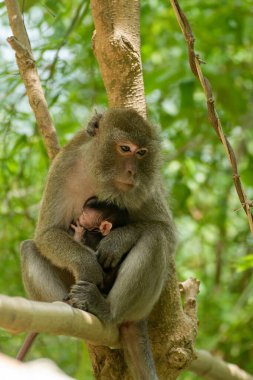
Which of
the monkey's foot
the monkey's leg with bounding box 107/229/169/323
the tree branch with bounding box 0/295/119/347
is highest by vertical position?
the monkey's leg with bounding box 107/229/169/323

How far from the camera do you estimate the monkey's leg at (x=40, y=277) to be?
186 inches

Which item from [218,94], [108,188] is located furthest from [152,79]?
[108,188]

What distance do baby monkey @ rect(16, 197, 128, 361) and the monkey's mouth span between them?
0.82 ft

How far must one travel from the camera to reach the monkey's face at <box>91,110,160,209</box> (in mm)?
4734

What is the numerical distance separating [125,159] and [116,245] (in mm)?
659

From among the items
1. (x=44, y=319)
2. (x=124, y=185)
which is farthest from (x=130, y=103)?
(x=44, y=319)

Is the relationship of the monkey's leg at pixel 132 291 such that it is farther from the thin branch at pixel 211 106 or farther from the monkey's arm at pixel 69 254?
the thin branch at pixel 211 106

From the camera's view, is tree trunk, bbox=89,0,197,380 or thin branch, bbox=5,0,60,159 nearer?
tree trunk, bbox=89,0,197,380

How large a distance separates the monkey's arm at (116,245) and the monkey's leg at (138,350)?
47cm

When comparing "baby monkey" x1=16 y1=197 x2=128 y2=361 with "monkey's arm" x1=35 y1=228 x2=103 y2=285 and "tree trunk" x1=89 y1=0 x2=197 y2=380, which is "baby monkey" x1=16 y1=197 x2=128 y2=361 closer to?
"monkey's arm" x1=35 y1=228 x2=103 y2=285

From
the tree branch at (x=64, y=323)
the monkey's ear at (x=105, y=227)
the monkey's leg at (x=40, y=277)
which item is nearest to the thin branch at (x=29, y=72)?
the monkey's ear at (x=105, y=227)

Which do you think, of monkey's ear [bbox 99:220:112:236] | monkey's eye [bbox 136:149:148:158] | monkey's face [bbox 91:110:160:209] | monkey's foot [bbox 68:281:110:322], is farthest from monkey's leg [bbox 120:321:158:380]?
monkey's eye [bbox 136:149:148:158]

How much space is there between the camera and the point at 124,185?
15.5 ft

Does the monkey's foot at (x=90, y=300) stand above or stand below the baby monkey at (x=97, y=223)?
below
